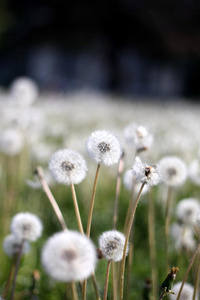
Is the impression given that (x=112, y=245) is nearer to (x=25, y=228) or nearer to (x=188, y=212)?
(x=25, y=228)

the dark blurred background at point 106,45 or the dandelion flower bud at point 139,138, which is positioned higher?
the dark blurred background at point 106,45

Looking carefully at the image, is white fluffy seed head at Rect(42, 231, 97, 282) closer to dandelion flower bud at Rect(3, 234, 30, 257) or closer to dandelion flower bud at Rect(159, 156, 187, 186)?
dandelion flower bud at Rect(3, 234, 30, 257)

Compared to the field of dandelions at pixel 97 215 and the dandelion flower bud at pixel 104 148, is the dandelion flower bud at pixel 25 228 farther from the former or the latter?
the dandelion flower bud at pixel 104 148

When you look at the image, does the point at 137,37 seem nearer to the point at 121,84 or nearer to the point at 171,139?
the point at 121,84

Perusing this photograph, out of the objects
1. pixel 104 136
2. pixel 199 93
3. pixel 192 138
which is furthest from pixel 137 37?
pixel 104 136

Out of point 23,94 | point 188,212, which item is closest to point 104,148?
point 188,212

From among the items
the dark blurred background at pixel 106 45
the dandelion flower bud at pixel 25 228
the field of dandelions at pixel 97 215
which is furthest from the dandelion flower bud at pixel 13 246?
the dark blurred background at pixel 106 45

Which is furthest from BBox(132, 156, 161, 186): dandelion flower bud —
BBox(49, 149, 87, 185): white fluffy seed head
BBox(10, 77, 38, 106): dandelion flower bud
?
BBox(10, 77, 38, 106): dandelion flower bud
